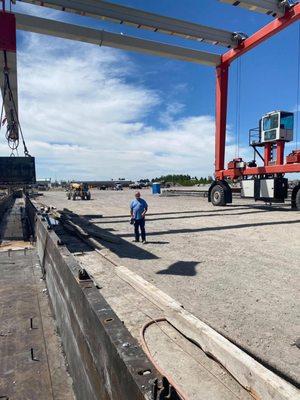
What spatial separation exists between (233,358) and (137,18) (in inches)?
522

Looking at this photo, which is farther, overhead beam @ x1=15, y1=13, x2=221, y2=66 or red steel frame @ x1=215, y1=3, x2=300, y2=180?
red steel frame @ x1=215, y1=3, x2=300, y2=180

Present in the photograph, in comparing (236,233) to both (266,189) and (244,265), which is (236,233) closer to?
(244,265)

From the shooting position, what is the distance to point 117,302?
5352 mm

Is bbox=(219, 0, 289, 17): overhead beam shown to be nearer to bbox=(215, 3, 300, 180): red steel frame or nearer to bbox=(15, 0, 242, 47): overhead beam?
bbox=(215, 3, 300, 180): red steel frame

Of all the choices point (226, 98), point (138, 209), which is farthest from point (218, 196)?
point (138, 209)

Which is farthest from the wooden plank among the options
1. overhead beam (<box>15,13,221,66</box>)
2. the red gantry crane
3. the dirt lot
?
overhead beam (<box>15,13,221,66</box>)

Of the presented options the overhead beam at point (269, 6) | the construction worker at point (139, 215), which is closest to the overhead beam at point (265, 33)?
the overhead beam at point (269, 6)

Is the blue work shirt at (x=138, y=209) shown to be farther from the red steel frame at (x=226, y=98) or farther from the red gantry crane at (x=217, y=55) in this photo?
the red steel frame at (x=226, y=98)

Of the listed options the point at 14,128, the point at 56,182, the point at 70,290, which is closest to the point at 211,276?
the point at 70,290

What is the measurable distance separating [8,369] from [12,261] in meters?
5.81

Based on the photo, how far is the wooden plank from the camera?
2.82 meters

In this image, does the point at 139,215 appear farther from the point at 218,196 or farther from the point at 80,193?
the point at 80,193

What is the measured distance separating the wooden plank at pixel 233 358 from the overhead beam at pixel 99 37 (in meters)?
11.8

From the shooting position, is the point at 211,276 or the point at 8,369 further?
the point at 211,276
